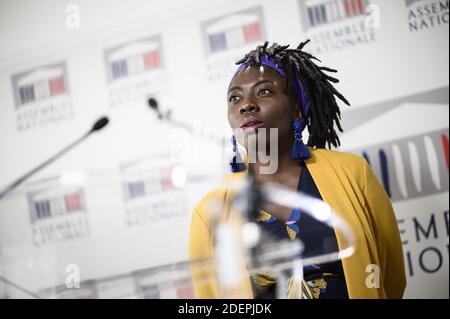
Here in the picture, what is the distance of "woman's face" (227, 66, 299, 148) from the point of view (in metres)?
1.08

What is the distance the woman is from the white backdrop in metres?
0.22

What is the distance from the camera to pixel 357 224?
102 centimetres

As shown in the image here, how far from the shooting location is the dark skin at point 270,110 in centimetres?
108

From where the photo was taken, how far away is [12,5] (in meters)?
1.41

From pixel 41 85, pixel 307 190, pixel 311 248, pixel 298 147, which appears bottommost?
pixel 311 248

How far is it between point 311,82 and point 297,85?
0.18 ft

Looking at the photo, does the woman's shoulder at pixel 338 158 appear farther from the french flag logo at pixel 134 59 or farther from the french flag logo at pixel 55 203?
the french flag logo at pixel 55 203

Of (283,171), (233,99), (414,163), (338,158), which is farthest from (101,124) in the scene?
(414,163)

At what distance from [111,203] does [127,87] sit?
36cm

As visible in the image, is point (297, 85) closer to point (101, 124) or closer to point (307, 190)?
point (307, 190)

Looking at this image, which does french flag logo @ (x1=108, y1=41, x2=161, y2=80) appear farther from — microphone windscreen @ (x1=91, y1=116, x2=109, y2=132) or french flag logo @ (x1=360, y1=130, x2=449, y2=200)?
french flag logo @ (x1=360, y1=130, x2=449, y2=200)
